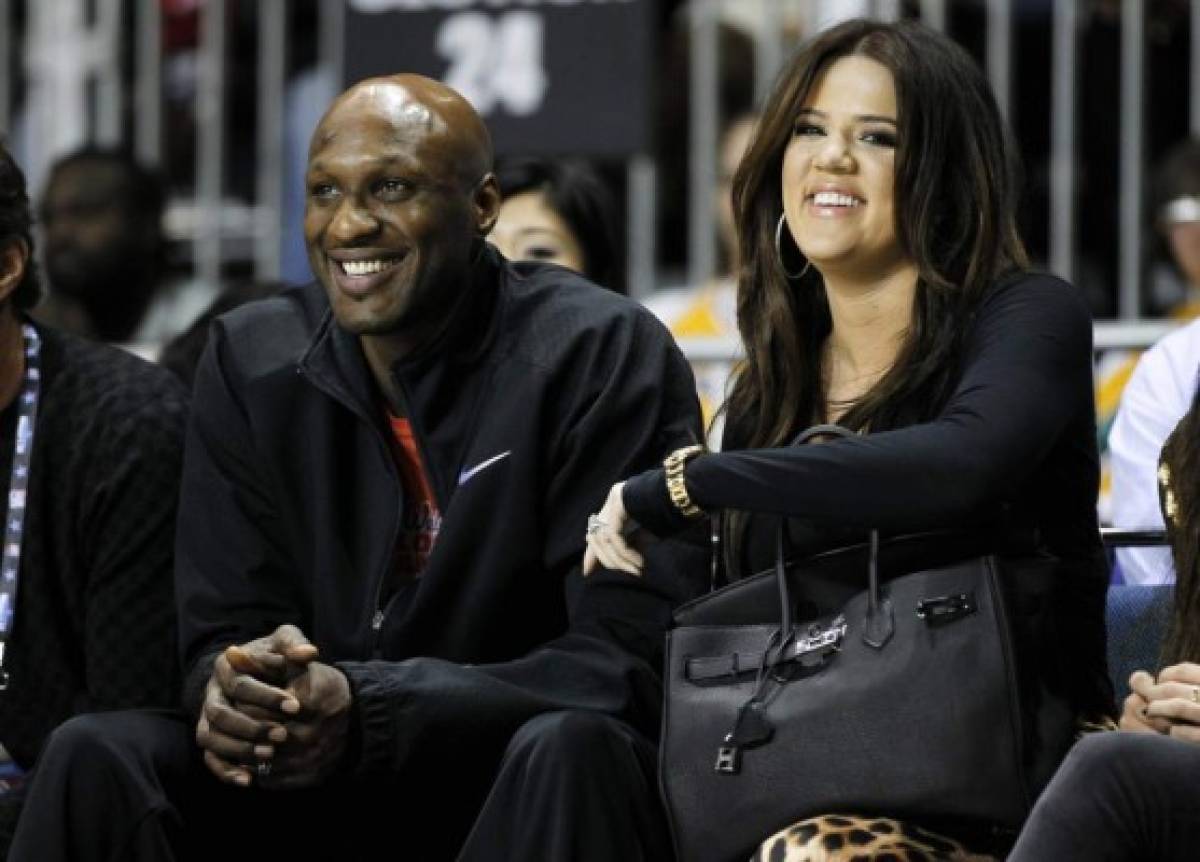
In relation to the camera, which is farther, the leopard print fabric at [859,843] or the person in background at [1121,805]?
the leopard print fabric at [859,843]

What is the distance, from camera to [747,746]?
4.30 m

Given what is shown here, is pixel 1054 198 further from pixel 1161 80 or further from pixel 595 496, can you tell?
pixel 595 496

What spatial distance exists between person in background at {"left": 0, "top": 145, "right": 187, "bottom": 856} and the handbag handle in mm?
1264

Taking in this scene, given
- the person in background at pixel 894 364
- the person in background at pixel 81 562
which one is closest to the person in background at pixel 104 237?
the person in background at pixel 81 562

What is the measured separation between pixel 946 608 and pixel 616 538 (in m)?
0.56

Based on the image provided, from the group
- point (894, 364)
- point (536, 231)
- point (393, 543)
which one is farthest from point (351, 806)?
point (536, 231)

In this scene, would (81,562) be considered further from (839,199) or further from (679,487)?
(839,199)

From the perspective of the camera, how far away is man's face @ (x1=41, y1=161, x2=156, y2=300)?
335 inches

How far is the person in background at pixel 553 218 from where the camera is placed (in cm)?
665

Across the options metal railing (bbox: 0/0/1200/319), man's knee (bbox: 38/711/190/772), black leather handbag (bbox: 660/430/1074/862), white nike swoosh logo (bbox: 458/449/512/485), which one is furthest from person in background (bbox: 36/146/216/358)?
black leather handbag (bbox: 660/430/1074/862)

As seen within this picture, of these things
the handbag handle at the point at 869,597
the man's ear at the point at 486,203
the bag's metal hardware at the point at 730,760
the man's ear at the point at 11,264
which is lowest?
the bag's metal hardware at the point at 730,760

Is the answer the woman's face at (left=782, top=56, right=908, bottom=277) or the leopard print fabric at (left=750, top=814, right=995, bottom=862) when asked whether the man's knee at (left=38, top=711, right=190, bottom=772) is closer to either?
the leopard print fabric at (left=750, top=814, right=995, bottom=862)

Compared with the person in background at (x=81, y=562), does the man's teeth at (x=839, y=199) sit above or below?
above

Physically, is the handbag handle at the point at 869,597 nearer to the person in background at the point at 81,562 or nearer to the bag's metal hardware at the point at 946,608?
the bag's metal hardware at the point at 946,608
